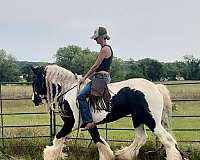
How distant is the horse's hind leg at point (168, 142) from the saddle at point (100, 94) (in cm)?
86

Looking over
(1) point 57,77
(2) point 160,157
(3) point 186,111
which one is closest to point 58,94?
(1) point 57,77

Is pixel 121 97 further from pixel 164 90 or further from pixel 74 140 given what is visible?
pixel 74 140

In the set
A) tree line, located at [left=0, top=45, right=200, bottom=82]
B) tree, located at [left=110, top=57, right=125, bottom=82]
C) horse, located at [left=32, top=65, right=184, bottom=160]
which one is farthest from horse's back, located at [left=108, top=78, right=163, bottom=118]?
tree, located at [left=110, top=57, right=125, bottom=82]

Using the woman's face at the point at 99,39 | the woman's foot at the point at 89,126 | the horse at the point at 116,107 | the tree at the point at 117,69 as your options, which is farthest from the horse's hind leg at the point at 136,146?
the tree at the point at 117,69

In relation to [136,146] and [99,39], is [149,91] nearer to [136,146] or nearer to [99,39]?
[136,146]

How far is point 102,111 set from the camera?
267 inches

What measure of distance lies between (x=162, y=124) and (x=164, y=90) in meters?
0.54

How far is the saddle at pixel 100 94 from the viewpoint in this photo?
6691mm

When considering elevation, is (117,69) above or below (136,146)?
above

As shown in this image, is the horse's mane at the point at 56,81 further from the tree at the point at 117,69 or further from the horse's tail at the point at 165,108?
the tree at the point at 117,69

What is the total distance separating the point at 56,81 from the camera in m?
7.18

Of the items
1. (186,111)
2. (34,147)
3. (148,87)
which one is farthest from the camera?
(186,111)

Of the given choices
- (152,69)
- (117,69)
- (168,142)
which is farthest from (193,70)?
(168,142)

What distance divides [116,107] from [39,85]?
4.69ft
